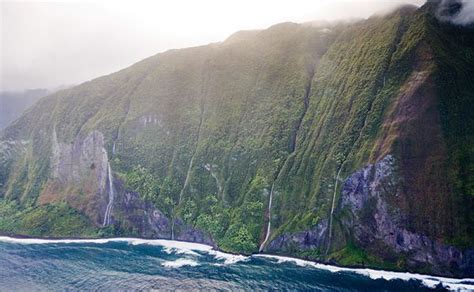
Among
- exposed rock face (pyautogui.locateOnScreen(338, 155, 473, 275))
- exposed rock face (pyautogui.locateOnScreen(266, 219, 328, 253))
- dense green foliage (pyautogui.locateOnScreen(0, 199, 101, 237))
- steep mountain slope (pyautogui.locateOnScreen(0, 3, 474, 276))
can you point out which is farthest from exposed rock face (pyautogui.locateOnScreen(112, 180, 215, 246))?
exposed rock face (pyautogui.locateOnScreen(338, 155, 473, 275))

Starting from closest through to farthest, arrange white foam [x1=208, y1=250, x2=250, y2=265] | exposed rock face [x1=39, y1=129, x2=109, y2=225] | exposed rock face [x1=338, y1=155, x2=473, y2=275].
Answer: exposed rock face [x1=338, y1=155, x2=473, y2=275], white foam [x1=208, y1=250, x2=250, y2=265], exposed rock face [x1=39, y1=129, x2=109, y2=225]

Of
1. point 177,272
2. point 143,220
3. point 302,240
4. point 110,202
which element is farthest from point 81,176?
point 302,240

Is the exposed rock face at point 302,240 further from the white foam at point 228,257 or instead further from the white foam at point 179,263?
the white foam at point 179,263

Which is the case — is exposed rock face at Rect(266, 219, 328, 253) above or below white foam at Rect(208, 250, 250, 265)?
above

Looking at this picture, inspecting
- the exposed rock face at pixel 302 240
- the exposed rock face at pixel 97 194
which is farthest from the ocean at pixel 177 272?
the exposed rock face at pixel 97 194

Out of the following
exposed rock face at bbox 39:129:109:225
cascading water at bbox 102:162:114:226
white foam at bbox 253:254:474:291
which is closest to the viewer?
white foam at bbox 253:254:474:291

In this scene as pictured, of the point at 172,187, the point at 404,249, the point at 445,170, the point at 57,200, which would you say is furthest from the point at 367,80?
the point at 57,200

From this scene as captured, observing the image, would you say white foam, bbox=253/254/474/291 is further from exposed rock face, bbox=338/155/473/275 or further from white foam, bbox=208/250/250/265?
white foam, bbox=208/250/250/265
